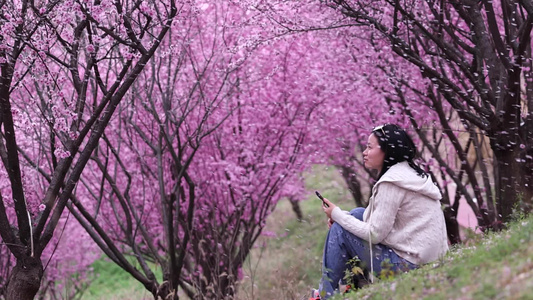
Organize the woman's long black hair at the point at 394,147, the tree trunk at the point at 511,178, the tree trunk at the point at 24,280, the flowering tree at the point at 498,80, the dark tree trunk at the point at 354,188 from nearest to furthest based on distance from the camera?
the woman's long black hair at the point at 394,147 < the tree trunk at the point at 24,280 < the flowering tree at the point at 498,80 < the tree trunk at the point at 511,178 < the dark tree trunk at the point at 354,188

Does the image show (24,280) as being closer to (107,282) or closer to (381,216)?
(381,216)

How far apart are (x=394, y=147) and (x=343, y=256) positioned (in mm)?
834

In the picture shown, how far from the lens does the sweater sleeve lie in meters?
4.30

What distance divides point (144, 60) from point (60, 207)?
1297 millimetres

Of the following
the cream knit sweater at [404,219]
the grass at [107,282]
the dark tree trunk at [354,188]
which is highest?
the cream knit sweater at [404,219]

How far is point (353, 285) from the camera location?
4.33 metres

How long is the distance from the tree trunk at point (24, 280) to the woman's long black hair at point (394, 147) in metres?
2.60

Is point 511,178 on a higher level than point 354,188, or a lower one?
higher

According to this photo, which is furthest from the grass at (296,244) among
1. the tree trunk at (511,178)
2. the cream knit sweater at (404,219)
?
the cream knit sweater at (404,219)

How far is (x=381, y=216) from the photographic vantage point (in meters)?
4.30

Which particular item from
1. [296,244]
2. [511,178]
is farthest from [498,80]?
[296,244]

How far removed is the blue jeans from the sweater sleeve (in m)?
0.08

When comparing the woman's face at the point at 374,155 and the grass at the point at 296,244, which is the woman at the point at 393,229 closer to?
the woman's face at the point at 374,155

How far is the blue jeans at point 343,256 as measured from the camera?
4.36 metres
